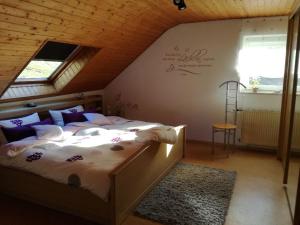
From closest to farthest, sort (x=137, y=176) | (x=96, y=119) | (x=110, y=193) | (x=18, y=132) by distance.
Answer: (x=110, y=193) → (x=137, y=176) → (x=18, y=132) → (x=96, y=119)

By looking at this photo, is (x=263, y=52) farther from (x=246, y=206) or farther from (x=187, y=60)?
(x=246, y=206)

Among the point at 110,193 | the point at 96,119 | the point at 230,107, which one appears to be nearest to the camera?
the point at 110,193

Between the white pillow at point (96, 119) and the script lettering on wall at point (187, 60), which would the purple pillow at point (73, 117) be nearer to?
the white pillow at point (96, 119)

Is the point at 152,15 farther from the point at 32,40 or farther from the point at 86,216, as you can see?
the point at 86,216

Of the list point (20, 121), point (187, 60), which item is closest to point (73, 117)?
point (20, 121)

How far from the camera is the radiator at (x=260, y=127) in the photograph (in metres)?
4.26

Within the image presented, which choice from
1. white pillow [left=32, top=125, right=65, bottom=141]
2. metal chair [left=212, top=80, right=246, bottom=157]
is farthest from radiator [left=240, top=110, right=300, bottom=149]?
white pillow [left=32, top=125, right=65, bottom=141]

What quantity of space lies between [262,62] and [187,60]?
4.20 ft

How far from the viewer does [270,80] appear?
4.38m

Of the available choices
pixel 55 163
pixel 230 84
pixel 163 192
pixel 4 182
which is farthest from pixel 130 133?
pixel 230 84

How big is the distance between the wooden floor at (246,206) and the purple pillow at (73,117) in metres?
1.40

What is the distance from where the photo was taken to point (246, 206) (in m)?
2.73

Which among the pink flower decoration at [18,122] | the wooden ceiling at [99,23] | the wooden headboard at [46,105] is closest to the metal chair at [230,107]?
the wooden ceiling at [99,23]

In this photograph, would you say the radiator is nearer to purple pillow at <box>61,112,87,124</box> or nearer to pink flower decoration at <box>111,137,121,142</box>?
pink flower decoration at <box>111,137,121,142</box>
